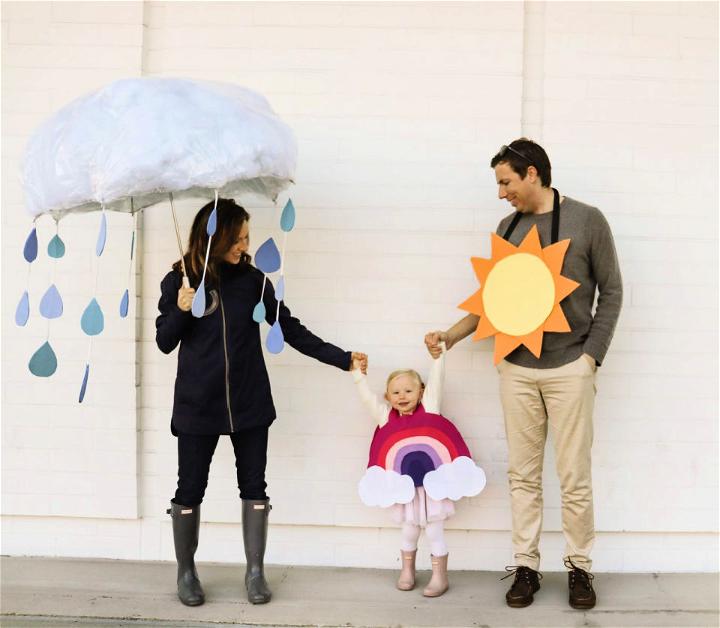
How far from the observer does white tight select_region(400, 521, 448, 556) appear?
3830 mm

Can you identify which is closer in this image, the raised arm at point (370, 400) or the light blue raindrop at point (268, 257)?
the light blue raindrop at point (268, 257)

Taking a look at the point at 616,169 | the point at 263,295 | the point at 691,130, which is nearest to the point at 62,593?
the point at 263,295

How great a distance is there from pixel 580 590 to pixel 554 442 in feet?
2.04

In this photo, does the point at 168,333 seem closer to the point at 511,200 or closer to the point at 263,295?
the point at 263,295

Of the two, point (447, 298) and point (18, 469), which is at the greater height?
point (447, 298)

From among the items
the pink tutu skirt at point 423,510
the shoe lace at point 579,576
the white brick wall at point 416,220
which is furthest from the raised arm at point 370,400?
the shoe lace at point 579,576

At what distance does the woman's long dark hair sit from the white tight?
141 cm

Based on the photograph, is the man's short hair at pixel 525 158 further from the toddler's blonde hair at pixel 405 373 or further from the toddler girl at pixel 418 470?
the toddler's blonde hair at pixel 405 373

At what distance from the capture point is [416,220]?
4.15 m

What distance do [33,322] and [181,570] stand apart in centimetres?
146

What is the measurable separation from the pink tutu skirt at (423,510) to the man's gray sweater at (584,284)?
75 cm

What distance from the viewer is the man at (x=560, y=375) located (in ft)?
11.7

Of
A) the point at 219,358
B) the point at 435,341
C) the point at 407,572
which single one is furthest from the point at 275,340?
the point at 407,572

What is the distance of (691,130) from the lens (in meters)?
4.11
